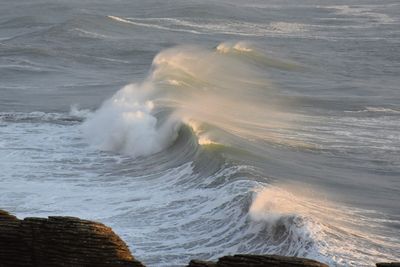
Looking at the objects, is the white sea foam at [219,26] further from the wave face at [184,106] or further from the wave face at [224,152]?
the wave face at [184,106]

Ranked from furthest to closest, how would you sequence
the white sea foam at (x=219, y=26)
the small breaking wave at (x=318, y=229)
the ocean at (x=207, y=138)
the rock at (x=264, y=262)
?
the white sea foam at (x=219, y=26) < the ocean at (x=207, y=138) < the small breaking wave at (x=318, y=229) < the rock at (x=264, y=262)

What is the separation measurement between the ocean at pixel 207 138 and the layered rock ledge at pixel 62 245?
4.29 meters

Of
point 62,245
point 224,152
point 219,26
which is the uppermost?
point 62,245

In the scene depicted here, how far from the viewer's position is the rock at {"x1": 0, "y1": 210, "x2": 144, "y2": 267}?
9.39 meters

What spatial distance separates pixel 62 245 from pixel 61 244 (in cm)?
1

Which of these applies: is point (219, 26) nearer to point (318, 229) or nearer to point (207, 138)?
point (207, 138)

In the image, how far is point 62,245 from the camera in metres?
9.48

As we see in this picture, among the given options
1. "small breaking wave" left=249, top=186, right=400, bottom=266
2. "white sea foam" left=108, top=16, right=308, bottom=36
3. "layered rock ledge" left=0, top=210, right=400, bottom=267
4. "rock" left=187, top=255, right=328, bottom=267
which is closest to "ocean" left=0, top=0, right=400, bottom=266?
"small breaking wave" left=249, top=186, right=400, bottom=266

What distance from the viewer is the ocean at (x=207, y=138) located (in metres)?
15.3

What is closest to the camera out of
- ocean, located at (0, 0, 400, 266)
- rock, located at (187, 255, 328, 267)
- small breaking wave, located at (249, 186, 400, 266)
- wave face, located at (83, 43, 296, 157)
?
rock, located at (187, 255, 328, 267)

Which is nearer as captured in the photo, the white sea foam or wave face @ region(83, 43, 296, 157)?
wave face @ region(83, 43, 296, 157)

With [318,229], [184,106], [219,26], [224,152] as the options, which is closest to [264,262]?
[318,229]

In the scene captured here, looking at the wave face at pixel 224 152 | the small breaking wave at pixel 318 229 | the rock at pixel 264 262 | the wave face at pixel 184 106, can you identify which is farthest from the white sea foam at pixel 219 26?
the rock at pixel 264 262

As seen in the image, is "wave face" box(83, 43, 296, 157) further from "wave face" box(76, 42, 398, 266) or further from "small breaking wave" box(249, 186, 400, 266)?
"small breaking wave" box(249, 186, 400, 266)
